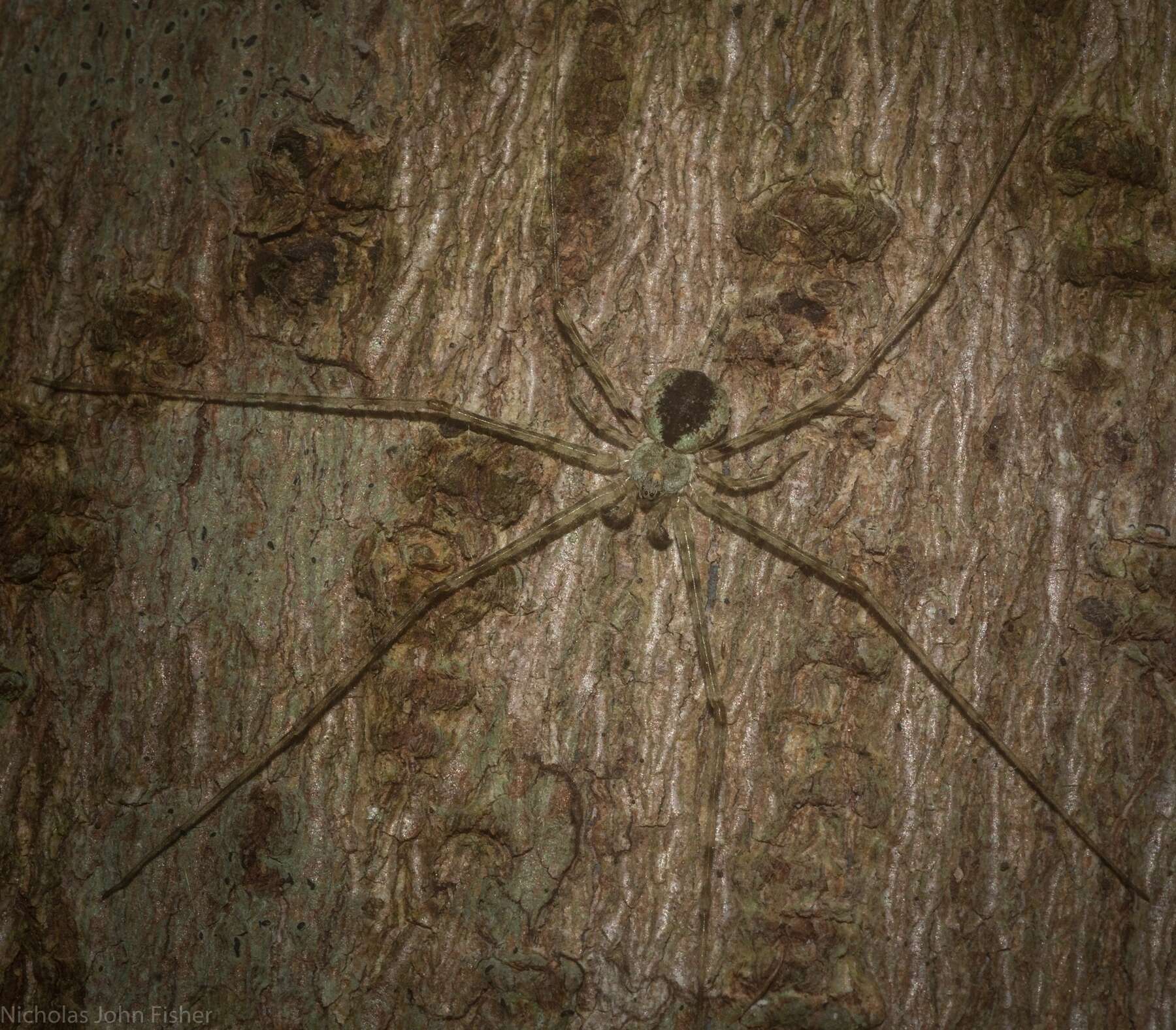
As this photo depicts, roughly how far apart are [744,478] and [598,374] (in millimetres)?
693

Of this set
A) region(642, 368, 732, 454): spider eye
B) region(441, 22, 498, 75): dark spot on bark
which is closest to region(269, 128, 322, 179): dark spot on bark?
region(441, 22, 498, 75): dark spot on bark

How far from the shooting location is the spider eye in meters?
3.32

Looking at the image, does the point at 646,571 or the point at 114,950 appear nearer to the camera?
the point at 114,950

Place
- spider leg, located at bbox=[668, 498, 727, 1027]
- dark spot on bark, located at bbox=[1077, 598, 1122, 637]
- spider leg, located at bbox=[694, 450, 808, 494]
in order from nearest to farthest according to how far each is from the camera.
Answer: spider leg, located at bbox=[668, 498, 727, 1027] < dark spot on bark, located at bbox=[1077, 598, 1122, 637] < spider leg, located at bbox=[694, 450, 808, 494]

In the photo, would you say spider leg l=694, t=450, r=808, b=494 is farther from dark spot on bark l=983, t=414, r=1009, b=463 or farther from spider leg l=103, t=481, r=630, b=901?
spider leg l=103, t=481, r=630, b=901

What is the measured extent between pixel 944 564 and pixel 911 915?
126 cm

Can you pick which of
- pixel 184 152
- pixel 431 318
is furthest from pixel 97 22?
pixel 431 318

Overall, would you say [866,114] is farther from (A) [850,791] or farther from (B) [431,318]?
(A) [850,791]

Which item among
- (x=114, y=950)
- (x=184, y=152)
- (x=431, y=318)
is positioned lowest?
(x=114, y=950)

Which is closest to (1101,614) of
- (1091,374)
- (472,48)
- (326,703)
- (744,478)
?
(1091,374)

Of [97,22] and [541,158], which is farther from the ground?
[97,22]

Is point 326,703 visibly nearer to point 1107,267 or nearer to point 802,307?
point 802,307

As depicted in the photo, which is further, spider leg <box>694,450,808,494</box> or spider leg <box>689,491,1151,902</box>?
spider leg <box>694,450,808,494</box>

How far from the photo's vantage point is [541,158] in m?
3.29
